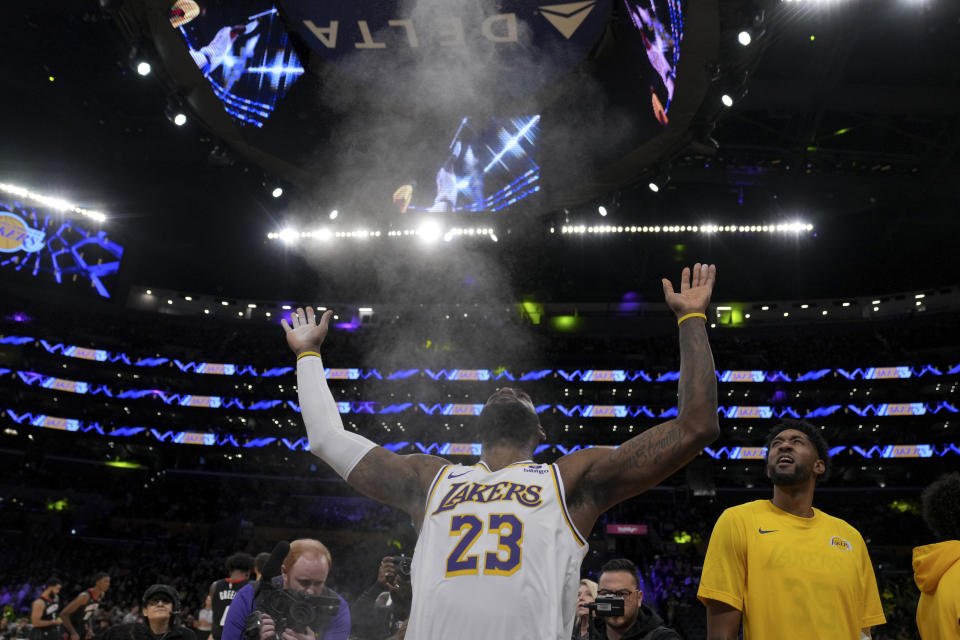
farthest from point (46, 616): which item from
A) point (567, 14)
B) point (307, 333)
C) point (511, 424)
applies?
point (567, 14)

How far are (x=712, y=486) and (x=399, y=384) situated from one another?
15511mm

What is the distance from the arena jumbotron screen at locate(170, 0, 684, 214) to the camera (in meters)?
7.36

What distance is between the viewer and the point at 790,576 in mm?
3105

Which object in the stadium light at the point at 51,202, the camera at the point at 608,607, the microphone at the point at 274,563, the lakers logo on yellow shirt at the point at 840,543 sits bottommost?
the camera at the point at 608,607

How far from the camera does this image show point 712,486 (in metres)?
31.4

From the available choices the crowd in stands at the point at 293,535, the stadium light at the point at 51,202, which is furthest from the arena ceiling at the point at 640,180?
the crowd in stands at the point at 293,535

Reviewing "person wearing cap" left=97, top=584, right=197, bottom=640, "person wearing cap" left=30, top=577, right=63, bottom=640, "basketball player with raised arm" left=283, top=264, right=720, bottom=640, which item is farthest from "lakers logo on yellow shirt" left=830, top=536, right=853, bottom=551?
"person wearing cap" left=30, top=577, right=63, bottom=640

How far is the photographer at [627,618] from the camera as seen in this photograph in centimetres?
382

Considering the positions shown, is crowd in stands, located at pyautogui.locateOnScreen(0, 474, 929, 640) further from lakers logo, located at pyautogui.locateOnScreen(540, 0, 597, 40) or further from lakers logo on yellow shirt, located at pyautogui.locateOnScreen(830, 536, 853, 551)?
lakers logo on yellow shirt, located at pyautogui.locateOnScreen(830, 536, 853, 551)

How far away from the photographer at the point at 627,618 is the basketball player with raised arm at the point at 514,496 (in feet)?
5.17

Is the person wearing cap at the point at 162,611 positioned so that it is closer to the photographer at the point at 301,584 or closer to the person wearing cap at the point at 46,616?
the photographer at the point at 301,584

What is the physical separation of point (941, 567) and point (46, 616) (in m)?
9.86

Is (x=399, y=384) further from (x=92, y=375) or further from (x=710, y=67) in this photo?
(x=710, y=67)

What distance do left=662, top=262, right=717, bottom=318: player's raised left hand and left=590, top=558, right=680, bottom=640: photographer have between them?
1905 millimetres
